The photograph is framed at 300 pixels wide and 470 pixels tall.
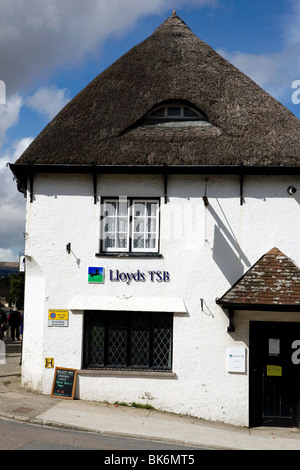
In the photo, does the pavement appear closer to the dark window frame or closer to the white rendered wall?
the white rendered wall

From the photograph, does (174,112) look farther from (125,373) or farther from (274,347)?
(125,373)

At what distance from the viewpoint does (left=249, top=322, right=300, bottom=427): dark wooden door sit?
10625 mm

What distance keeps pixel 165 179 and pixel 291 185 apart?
3.03 metres

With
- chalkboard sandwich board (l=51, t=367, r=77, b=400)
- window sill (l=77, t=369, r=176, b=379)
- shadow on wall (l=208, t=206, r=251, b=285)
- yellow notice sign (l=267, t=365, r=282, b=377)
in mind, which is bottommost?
chalkboard sandwich board (l=51, t=367, r=77, b=400)

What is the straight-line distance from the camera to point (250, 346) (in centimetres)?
1074

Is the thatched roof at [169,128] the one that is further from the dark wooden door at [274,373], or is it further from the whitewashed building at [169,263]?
the dark wooden door at [274,373]

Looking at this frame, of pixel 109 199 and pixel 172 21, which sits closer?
pixel 109 199

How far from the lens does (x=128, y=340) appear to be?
36.2 feet

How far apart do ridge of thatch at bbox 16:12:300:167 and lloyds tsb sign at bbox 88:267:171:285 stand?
8.42ft

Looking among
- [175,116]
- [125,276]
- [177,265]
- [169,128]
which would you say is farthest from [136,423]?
[175,116]

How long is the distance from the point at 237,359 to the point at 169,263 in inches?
107

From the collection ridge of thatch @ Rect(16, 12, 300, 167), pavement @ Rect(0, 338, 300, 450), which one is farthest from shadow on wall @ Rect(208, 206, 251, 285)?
pavement @ Rect(0, 338, 300, 450)
